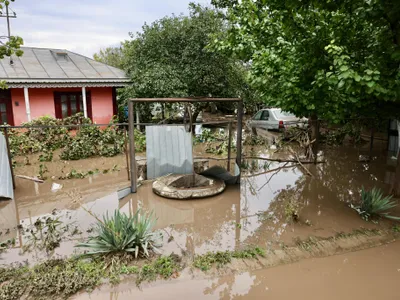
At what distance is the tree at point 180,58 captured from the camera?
13477 mm

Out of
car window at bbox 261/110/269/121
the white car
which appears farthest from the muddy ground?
car window at bbox 261/110/269/121

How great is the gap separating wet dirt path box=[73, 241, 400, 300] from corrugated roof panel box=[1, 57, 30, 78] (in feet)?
41.0

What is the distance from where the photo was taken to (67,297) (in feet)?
12.5

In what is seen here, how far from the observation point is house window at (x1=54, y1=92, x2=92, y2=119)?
48.5ft

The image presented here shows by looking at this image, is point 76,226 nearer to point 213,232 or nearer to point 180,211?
point 180,211

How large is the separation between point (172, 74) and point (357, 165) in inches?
328

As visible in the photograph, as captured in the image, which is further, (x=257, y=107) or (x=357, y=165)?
(x=257, y=107)

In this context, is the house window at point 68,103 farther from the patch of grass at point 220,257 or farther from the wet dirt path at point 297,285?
the wet dirt path at point 297,285

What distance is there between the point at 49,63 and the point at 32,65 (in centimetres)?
89

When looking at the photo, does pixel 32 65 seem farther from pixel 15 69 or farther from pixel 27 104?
pixel 27 104

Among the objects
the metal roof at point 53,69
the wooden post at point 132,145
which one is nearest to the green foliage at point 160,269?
the wooden post at point 132,145

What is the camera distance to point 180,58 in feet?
46.5

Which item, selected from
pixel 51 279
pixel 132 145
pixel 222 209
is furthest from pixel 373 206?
pixel 51 279

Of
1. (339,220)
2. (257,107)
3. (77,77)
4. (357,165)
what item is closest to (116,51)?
(257,107)
